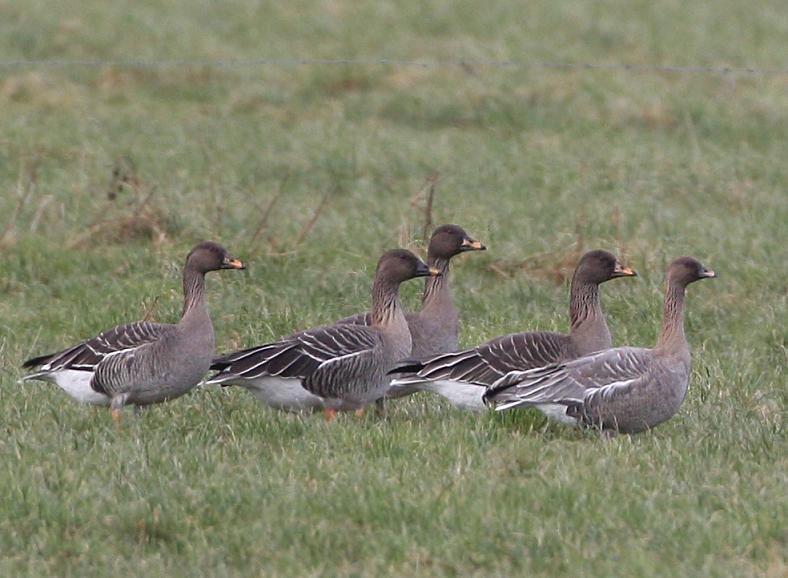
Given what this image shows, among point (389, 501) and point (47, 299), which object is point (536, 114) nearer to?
point (47, 299)

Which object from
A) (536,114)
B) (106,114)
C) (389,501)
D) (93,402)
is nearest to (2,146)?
(106,114)

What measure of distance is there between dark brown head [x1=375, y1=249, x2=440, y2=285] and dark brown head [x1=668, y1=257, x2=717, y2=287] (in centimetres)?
155

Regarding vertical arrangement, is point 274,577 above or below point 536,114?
below

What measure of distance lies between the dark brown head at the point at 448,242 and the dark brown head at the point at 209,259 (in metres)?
1.73

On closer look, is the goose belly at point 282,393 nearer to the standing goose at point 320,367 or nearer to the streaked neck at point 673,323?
the standing goose at point 320,367

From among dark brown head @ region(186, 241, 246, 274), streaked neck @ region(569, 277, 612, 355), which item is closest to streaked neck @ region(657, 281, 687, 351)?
streaked neck @ region(569, 277, 612, 355)

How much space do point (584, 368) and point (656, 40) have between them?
14.2 m

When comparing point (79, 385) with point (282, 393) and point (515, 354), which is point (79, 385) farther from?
point (515, 354)

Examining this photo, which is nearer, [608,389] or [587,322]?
[608,389]

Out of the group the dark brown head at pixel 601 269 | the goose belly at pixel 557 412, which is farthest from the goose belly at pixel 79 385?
the dark brown head at pixel 601 269

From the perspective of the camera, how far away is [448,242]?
35.1ft

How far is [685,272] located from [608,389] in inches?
48.3

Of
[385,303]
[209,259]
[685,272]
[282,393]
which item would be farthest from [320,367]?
[685,272]

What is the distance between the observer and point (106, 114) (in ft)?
61.8
